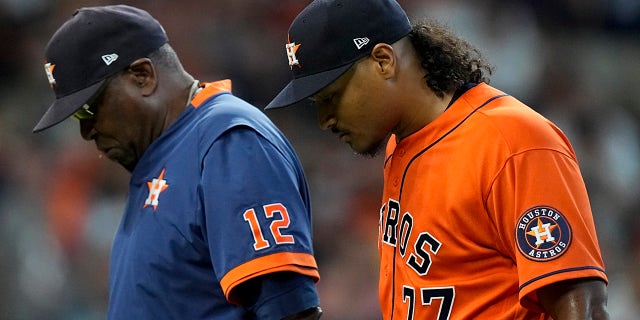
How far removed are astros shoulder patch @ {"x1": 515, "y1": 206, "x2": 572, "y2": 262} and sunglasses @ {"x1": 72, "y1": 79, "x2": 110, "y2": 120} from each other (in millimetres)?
1136

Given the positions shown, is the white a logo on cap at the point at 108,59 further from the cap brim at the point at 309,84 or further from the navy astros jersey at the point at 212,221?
the cap brim at the point at 309,84

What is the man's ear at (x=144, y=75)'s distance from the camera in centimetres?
264

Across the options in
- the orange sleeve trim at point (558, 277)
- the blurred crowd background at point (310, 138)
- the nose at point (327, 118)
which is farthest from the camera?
the blurred crowd background at point (310, 138)

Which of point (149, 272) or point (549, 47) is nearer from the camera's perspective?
point (149, 272)

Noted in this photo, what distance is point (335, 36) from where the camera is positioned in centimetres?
236

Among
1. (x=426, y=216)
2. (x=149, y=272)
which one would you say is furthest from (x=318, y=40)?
(x=149, y=272)

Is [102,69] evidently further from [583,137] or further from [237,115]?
[583,137]

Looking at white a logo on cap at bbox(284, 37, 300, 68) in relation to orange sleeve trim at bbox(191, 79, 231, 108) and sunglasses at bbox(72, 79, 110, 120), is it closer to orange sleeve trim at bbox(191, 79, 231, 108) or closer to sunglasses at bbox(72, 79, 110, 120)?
orange sleeve trim at bbox(191, 79, 231, 108)

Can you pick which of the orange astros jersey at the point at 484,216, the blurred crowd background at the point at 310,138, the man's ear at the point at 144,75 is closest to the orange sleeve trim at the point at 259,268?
the orange astros jersey at the point at 484,216

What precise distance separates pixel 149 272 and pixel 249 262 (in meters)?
0.29

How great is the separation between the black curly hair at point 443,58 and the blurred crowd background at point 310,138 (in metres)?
2.91

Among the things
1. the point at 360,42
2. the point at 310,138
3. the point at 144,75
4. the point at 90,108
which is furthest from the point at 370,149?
the point at 310,138

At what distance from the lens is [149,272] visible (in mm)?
2441

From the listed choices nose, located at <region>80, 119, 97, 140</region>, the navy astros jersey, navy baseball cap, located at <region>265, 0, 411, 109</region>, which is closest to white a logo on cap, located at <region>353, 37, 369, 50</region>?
navy baseball cap, located at <region>265, 0, 411, 109</region>
